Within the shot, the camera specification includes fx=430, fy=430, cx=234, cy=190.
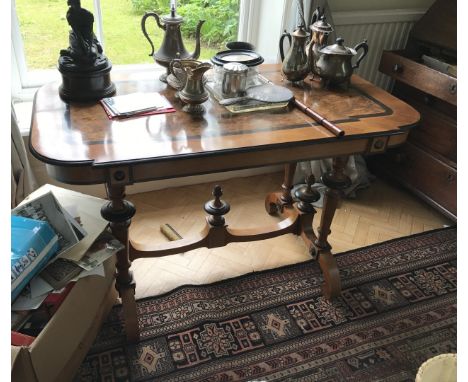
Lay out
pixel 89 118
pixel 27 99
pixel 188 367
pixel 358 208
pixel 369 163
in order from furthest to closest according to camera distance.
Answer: pixel 369 163, pixel 358 208, pixel 27 99, pixel 188 367, pixel 89 118

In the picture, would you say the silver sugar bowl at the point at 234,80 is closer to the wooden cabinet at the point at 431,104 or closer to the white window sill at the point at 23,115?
the white window sill at the point at 23,115

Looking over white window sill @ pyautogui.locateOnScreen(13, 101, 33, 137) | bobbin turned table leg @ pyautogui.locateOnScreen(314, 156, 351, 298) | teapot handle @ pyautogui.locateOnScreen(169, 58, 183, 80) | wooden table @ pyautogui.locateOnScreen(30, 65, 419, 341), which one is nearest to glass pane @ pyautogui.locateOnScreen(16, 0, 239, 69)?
white window sill @ pyautogui.locateOnScreen(13, 101, 33, 137)

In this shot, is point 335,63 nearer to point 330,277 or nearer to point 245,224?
point 330,277

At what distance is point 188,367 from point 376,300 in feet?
2.98

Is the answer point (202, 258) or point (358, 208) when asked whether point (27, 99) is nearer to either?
point (202, 258)

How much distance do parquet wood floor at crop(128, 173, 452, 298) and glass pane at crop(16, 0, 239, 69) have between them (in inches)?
33.2

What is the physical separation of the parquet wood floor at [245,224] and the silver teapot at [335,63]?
0.90 meters

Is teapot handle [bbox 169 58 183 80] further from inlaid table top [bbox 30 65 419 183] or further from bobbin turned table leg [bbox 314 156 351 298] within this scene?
bobbin turned table leg [bbox 314 156 351 298]

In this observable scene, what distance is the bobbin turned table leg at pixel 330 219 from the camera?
5.99ft

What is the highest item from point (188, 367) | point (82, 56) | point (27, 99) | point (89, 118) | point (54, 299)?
point (82, 56)

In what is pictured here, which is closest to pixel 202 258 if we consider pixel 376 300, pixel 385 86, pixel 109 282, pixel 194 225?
pixel 194 225

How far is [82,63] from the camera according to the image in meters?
1.47

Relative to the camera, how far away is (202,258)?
2129 millimetres

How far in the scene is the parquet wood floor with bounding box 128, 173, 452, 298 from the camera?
2051mm
